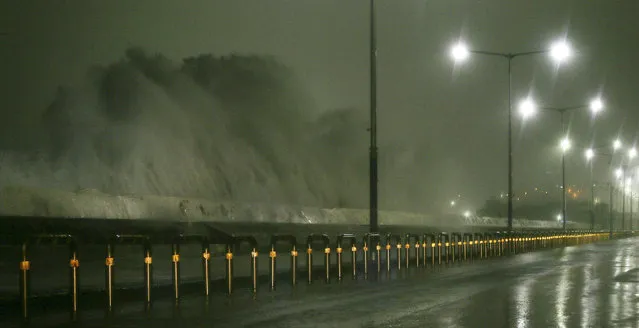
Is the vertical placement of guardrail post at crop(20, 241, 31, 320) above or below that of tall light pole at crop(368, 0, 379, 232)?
below

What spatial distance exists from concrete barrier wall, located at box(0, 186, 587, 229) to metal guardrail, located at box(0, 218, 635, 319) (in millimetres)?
11169

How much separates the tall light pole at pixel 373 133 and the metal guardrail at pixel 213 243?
814mm

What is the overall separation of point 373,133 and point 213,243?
30.3ft

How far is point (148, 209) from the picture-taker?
58.6 meters

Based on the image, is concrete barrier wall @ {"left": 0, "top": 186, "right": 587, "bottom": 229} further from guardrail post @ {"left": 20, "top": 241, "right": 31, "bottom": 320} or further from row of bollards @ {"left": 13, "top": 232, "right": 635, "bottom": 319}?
guardrail post @ {"left": 20, "top": 241, "right": 31, "bottom": 320}

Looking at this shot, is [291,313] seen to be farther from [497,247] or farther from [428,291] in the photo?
[497,247]

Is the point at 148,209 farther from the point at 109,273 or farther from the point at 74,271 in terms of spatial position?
the point at 74,271

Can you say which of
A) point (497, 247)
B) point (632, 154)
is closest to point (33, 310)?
point (497, 247)

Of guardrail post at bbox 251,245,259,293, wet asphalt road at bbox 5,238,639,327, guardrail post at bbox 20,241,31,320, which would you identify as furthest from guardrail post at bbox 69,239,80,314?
guardrail post at bbox 251,245,259,293

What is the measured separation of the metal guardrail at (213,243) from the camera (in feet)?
51.2

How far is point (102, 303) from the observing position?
52.3 ft

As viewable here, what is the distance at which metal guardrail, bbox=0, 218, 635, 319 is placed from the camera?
15.6 metres

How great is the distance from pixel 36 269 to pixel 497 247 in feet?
79.0

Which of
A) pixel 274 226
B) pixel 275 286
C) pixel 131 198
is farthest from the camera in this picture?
pixel 131 198
